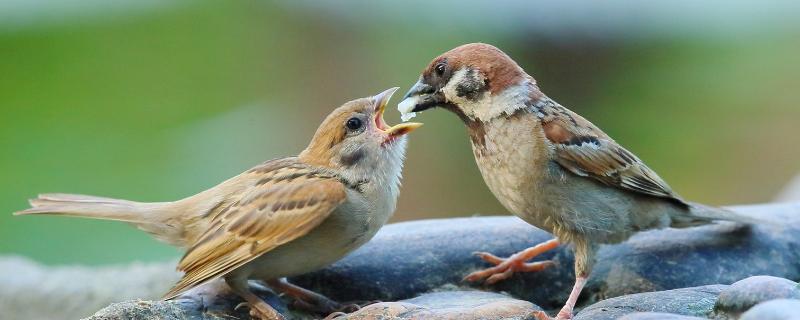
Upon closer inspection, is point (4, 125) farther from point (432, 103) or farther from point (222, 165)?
point (432, 103)

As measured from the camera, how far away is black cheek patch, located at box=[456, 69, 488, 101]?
165 inches

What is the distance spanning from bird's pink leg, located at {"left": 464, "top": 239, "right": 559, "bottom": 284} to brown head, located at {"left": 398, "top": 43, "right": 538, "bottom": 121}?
627mm

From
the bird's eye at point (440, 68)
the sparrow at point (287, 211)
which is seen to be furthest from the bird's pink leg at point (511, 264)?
the bird's eye at point (440, 68)

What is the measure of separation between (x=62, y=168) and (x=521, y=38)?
4.15 metres

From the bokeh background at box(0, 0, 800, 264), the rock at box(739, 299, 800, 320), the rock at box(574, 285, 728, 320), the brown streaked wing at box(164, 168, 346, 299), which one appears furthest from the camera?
the bokeh background at box(0, 0, 800, 264)

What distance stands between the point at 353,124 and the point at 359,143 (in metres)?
0.09

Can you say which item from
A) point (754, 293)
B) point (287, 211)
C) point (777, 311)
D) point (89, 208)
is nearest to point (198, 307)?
point (287, 211)

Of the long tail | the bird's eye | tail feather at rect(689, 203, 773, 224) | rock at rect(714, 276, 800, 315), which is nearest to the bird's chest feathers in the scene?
the bird's eye

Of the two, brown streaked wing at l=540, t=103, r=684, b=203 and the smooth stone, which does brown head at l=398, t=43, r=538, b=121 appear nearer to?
brown streaked wing at l=540, t=103, r=684, b=203

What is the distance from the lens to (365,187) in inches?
165

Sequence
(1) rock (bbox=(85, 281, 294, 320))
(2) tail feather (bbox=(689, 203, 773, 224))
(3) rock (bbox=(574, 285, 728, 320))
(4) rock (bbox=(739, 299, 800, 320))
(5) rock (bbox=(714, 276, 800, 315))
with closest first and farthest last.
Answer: (4) rock (bbox=(739, 299, 800, 320)) → (5) rock (bbox=(714, 276, 800, 315)) → (1) rock (bbox=(85, 281, 294, 320)) → (3) rock (bbox=(574, 285, 728, 320)) → (2) tail feather (bbox=(689, 203, 773, 224))

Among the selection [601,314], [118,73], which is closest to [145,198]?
[118,73]

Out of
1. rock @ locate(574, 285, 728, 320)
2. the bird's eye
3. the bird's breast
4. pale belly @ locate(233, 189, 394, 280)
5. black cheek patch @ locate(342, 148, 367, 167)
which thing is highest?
the bird's eye

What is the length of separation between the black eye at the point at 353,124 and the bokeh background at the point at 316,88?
12.2 feet
